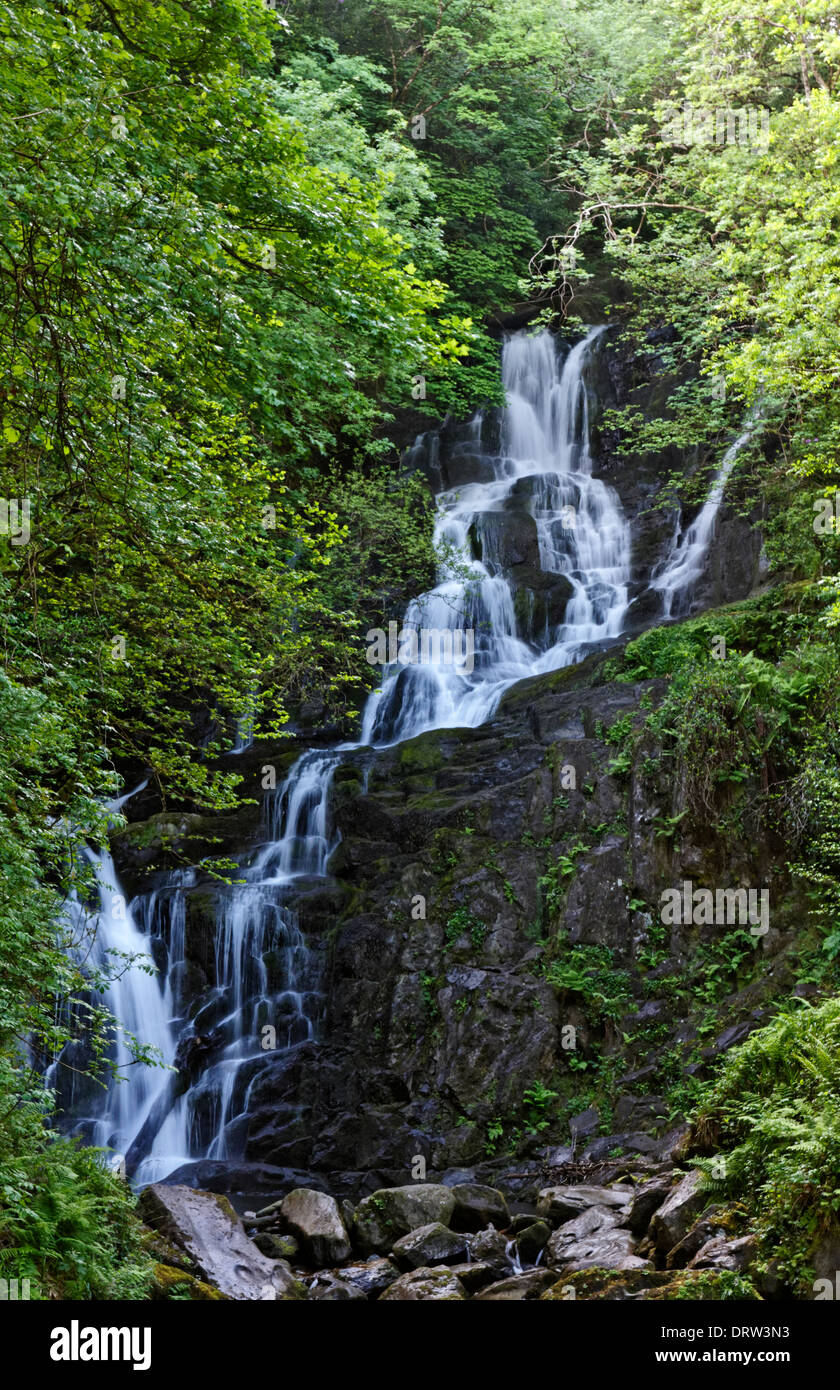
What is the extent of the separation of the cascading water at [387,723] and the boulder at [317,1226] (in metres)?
2.79

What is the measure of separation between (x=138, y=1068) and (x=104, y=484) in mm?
9017

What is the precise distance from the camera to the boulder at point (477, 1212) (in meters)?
10.1

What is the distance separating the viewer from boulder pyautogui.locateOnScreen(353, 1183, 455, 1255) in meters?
9.81

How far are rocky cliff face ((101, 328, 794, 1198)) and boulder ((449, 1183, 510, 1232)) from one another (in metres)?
1.34

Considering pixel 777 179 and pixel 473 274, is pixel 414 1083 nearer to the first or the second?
pixel 777 179

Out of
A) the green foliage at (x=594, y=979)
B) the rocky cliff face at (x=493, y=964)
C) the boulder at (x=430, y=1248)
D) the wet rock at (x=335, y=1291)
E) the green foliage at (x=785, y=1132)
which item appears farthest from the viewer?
the green foliage at (x=594, y=979)

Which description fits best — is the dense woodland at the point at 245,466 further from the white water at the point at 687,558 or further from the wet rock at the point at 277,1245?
the wet rock at the point at 277,1245

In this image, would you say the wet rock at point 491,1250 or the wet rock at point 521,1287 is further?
the wet rock at point 491,1250

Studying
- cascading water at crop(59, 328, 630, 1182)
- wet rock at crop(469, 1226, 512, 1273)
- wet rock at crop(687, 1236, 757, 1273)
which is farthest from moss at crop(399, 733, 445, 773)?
wet rock at crop(687, 1236, 757, 1273)

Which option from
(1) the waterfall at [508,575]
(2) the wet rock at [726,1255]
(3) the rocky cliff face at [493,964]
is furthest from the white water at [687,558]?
(2) the wet rock at [726,1255]

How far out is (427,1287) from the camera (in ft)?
27.6

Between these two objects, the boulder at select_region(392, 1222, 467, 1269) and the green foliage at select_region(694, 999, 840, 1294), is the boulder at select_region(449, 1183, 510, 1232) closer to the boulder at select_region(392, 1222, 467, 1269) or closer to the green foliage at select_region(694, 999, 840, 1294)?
the boulder at select_region(392, 1222, 467, 1269)

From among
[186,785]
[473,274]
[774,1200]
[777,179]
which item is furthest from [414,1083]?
[473,274]

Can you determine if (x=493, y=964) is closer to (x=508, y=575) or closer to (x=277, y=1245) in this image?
(x=277, y=1245)
